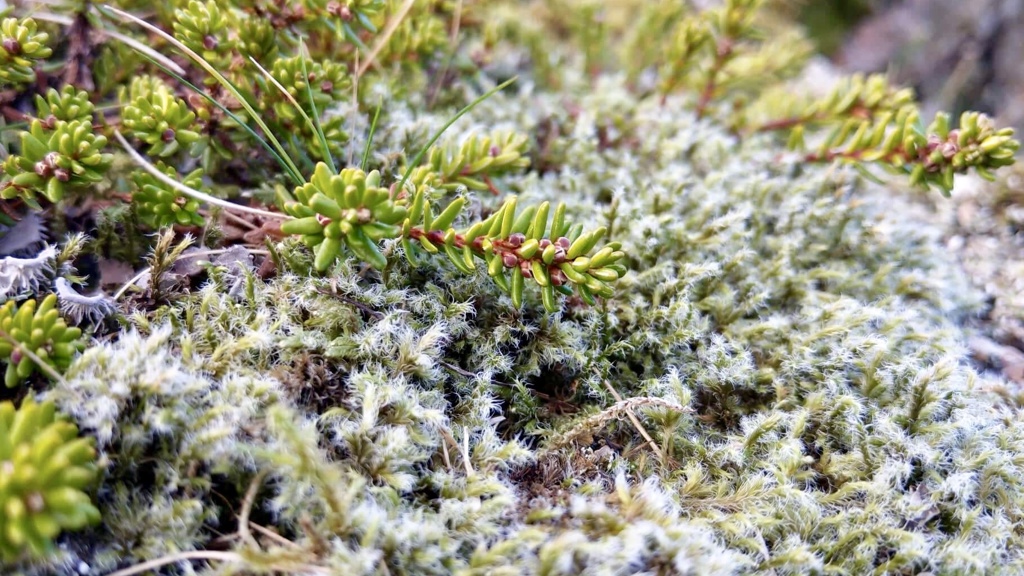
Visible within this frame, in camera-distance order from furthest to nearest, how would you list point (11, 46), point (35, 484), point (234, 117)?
point (234, 117) < point (11, 46) < point (35, 484)

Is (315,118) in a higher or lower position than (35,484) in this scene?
higher

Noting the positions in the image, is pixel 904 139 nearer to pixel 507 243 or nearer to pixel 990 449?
pixel 990 449

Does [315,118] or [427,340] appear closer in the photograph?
[427,340]

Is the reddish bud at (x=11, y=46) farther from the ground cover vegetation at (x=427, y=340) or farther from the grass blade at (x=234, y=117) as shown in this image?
the grass blade at (x=234, y=117)

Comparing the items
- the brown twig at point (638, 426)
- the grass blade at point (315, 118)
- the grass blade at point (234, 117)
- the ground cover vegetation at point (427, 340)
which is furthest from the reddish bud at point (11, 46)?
the brown twig at point (638, 426)

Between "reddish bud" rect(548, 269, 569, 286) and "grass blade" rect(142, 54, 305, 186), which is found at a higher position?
"reddish bud" rect(548, 269, 569, 286)

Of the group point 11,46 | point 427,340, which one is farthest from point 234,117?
point 427,340

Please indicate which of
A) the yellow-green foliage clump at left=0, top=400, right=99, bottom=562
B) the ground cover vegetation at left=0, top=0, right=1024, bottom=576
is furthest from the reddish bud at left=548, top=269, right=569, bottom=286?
the yellow-green foliage clump at left=0, top=400, right=99, bottom=562

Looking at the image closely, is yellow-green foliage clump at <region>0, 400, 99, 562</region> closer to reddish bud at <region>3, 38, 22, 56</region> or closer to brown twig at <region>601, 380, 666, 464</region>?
reddish bud at <region>3, 38, 22, 56</region>

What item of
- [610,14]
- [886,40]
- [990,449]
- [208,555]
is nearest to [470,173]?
[208,555]

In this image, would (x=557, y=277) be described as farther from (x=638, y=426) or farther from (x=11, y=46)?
(x=11, y=46)

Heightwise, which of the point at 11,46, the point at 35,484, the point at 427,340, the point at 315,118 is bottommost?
the point at 35,484
